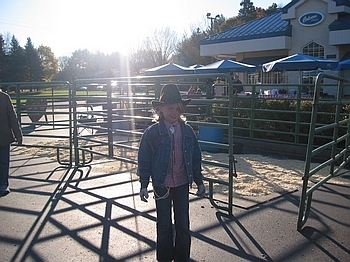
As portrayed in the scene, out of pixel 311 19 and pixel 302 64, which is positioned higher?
pixel 311 19

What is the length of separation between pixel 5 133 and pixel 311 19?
20421 millimetres

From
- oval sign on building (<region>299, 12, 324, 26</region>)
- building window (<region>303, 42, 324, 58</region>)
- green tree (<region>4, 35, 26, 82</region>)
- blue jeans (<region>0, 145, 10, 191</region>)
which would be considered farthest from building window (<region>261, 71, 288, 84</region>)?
green tree (<region>4, 35, 26, 82</region>)

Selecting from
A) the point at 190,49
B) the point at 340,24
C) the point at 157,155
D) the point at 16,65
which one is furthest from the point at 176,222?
the point at 16,65

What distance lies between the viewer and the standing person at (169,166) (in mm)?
3729

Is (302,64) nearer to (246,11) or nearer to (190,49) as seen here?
Result: (190,49)

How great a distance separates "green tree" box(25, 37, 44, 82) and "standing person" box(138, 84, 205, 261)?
216ft

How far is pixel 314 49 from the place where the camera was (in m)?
23.2

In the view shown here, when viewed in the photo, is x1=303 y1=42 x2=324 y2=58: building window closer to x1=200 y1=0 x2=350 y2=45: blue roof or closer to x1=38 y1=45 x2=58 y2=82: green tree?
x1=200 y1=0 x2=350 y2=45: blue roof

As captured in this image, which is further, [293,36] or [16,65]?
[16,65]

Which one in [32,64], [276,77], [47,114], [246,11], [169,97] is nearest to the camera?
[169,97]

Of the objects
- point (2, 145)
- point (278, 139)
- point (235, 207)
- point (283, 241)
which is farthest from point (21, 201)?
point (278, 139)

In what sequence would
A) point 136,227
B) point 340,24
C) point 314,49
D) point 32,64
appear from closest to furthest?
1. point 136,227
2. point 340,24
3. point 314,49
4. point 32,64

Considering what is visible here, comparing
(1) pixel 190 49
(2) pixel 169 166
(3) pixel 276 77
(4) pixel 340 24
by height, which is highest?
(1) pixel 190 49

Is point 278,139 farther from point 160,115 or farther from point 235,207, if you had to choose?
point 160,115
